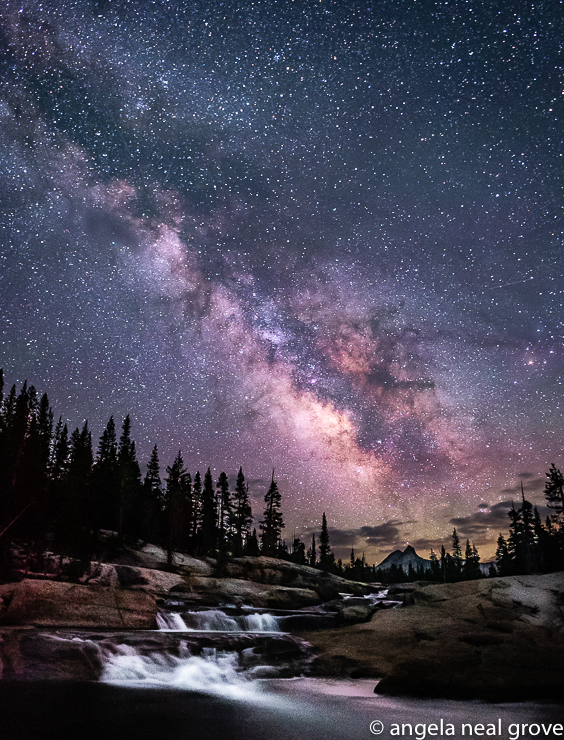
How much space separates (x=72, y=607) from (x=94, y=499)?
38458 millimetres

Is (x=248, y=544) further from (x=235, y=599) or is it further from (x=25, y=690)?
(x=25, y=690)

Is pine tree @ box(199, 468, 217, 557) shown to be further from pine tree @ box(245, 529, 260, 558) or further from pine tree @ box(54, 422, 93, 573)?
pine tree @ box(54, 422, 93, 573)

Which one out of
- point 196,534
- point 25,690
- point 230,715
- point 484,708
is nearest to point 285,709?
point 230,715

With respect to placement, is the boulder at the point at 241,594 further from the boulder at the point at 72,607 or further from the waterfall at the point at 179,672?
the waterfall at the point at 179,672

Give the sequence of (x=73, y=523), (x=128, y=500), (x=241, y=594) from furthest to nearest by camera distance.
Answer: (x=128, y=500)
(x=73, y=523)
(x=241, y=594)

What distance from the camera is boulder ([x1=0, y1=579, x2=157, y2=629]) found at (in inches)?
976

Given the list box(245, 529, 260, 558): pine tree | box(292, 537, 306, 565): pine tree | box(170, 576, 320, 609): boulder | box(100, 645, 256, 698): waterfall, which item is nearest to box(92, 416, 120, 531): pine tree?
box(170, 576, 320, 609): boulder

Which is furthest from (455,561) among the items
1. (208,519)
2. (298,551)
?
(208,519)

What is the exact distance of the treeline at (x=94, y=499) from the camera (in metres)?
43.5

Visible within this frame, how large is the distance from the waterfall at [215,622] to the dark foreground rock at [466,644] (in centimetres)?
730

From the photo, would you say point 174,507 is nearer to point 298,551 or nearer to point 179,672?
point 179,672

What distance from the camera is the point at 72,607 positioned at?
26.0 metres

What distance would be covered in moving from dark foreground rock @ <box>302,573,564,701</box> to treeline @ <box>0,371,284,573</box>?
28.6 metres

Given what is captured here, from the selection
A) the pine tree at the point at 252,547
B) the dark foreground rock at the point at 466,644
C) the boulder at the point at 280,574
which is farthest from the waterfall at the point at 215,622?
the pine tree at the point at 252,547
